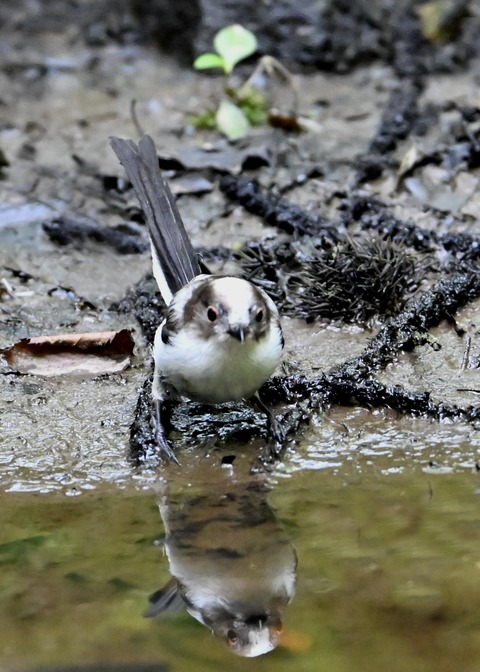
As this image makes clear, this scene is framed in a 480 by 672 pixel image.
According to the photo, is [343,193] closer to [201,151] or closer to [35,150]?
[201,151]

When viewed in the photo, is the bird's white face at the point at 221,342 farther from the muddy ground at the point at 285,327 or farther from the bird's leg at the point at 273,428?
the muddy ground at the point at 285,327

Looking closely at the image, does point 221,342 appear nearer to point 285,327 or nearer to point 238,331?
point 238,331

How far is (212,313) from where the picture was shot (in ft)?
11.9

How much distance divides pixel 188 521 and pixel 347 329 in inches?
71.5

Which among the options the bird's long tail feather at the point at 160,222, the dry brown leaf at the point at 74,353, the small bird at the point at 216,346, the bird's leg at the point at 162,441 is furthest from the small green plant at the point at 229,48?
the bird's leg at the point at 162,441

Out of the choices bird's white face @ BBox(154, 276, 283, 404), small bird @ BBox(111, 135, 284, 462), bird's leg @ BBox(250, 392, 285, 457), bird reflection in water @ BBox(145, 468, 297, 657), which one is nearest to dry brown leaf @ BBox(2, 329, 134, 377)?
small bird @ BBox(111, 135, 284, 462)

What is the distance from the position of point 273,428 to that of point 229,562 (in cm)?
103

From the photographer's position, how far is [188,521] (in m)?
3.20

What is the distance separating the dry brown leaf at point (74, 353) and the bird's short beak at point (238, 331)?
3.66 feet

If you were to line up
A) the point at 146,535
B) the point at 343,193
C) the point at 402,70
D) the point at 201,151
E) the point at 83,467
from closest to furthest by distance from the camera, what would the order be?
the point at 146,535
the point at 83,467
the point at 343,193
the point at 201,151
the point at 402,70

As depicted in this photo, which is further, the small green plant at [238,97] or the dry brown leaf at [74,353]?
the small green plant at [238,97]

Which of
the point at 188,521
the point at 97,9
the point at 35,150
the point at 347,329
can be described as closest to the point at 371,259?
the point at 347,329

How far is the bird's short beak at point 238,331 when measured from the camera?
3.49 metres

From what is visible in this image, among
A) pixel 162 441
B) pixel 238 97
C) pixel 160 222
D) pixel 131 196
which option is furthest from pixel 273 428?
pixel 238 97
